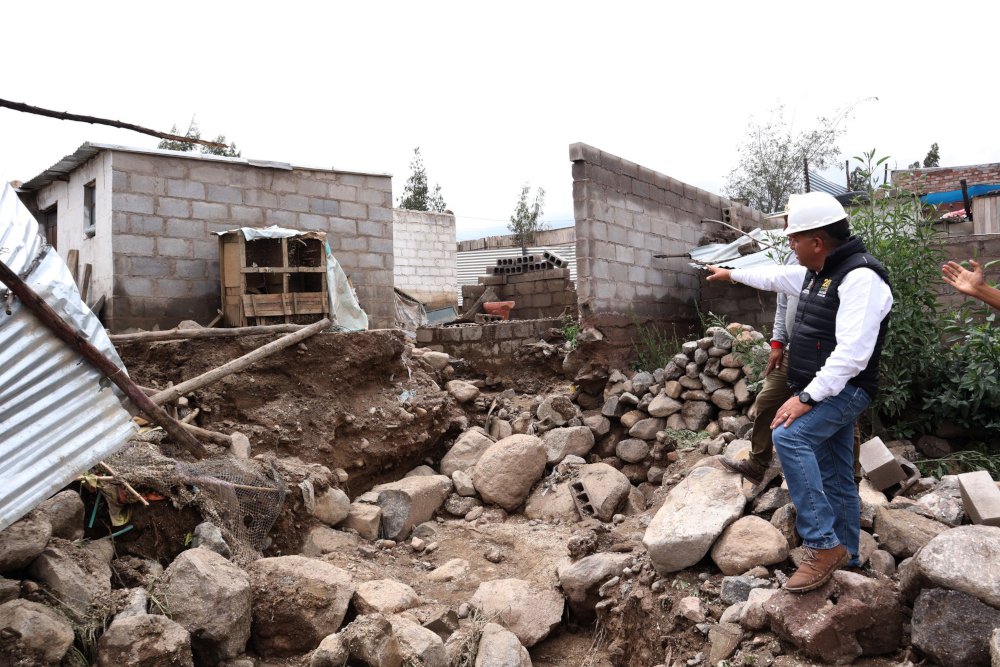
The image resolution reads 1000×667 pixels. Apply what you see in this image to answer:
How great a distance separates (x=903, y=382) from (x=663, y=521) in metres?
2.32

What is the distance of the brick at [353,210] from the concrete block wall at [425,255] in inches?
267

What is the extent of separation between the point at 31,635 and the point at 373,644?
4.80 feet

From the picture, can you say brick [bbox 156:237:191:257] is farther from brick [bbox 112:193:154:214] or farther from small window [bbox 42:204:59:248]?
small window [bbox 42:204:59:248]

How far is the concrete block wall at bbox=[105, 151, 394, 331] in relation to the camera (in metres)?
7.46

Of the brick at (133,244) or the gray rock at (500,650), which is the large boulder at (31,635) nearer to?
the gray rock at (500,650)

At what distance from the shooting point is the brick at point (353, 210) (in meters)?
8.85

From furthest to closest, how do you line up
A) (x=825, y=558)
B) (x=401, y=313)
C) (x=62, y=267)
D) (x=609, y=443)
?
(x=401, y=313)
(x=609, y=443)
(x=62, y=267)
(x=825, y=558)

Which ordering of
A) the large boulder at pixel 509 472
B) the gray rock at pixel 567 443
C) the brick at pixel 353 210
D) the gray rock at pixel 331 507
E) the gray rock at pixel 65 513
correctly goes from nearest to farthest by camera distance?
1. the gray rock at pixel 65 513
2. the gray rock at pixel 331 507
3. the large boulder at pixel 509 472
4. the gray rock at pixel 567 443
5. the brick at pixel 353 210

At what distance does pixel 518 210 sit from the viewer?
25312mm

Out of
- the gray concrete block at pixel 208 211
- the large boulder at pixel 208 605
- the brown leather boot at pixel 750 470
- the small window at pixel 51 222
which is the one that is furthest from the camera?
the small window at pixel 51 222

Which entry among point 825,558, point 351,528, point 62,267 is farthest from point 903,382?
point 62,267

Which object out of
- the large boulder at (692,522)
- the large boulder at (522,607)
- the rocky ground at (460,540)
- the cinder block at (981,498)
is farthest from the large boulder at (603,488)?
the cinder block at (981,498)

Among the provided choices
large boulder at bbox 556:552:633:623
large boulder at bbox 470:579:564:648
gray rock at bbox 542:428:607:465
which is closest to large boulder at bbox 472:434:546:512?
gray rock at bbox 542:428:607:465

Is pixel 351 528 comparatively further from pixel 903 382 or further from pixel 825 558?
pixel 903 382
